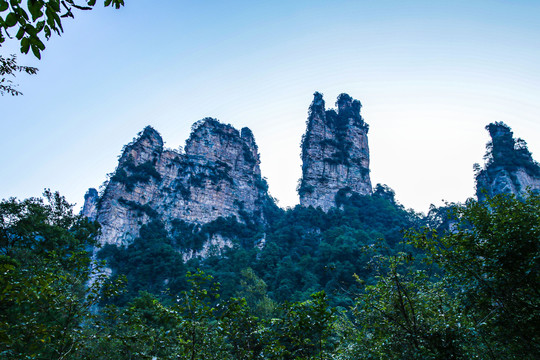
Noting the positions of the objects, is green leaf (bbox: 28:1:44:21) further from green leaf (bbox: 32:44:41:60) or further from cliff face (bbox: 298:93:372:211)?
cliff face (bbox: 298:93:372:211)

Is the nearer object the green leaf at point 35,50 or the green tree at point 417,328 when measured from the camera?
the green leaf at point 35,50

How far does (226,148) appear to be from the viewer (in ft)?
207

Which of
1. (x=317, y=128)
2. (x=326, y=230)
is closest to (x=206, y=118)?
(x=317, y=128)

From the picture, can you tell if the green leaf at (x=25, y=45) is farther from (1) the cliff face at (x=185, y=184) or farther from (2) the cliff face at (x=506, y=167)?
(2) the cliff face at (x=506, y=167)

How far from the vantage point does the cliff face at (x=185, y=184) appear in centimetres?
4804

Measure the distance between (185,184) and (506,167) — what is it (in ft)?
169

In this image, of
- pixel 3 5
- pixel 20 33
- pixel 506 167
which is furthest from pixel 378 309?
pixel 506 167

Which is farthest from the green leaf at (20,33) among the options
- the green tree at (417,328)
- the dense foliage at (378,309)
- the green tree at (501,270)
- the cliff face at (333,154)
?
the cliff face at (333,154)

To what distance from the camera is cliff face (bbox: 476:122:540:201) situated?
44.4 m

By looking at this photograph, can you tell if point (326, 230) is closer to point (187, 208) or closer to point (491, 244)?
point (187, 208)

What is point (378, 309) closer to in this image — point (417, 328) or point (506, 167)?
point (417, 328)

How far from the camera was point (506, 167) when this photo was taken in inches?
1795

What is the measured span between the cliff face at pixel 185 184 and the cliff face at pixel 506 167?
3821 centimetres

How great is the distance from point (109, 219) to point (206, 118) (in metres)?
27.5
